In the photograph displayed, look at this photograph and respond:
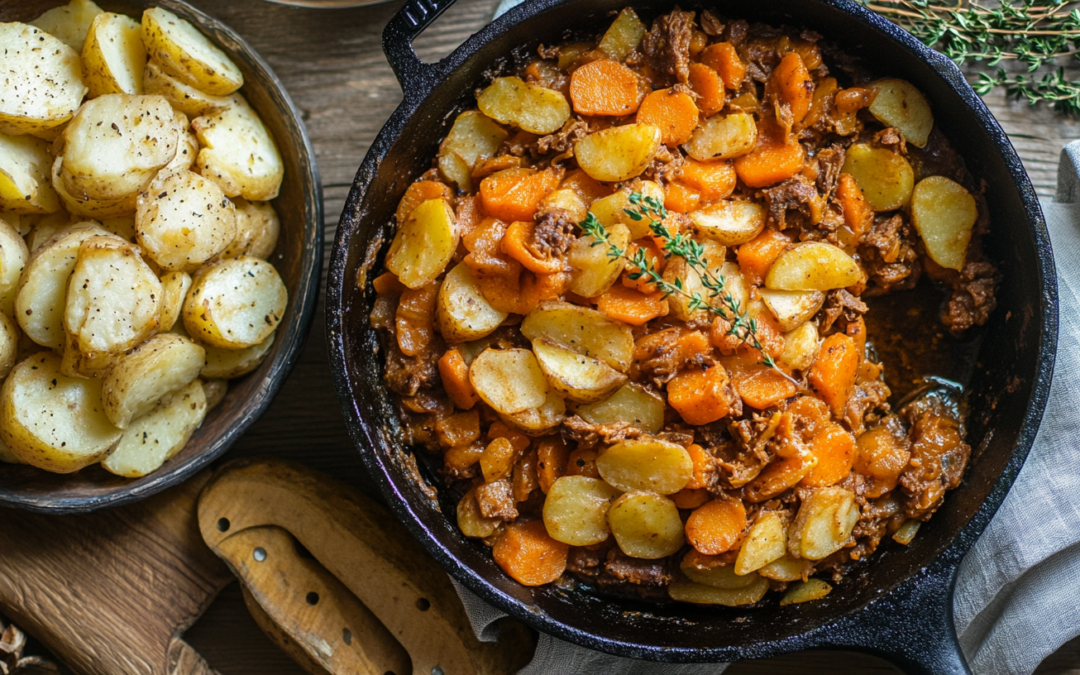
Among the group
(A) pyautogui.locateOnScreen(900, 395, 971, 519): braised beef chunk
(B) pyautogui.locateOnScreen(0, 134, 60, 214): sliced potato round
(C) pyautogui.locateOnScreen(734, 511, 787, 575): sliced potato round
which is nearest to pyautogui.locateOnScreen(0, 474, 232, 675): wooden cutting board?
(B) pyautogui.locateOnScreen(0, 134, 60, 214): sliced potato round

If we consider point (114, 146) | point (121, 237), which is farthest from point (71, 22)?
point (121, 237)

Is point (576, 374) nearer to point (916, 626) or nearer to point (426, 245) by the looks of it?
point (426, 245)

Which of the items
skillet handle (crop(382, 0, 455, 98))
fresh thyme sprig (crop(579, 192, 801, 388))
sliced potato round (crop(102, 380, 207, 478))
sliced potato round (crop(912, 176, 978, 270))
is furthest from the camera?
sliced potato round (crop(102, 380, 207, 478))

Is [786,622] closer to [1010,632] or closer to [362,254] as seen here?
[1010,632]

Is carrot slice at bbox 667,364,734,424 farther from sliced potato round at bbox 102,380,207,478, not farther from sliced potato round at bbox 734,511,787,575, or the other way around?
sliced potato round at bbox 102,380,207,478

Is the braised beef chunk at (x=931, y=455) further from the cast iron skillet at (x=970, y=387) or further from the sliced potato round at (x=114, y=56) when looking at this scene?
the sliced potato round at (x=114, y=56)

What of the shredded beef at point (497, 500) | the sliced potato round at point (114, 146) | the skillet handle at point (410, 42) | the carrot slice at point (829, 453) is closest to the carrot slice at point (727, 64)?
the skillet handle at point (410, 42)
